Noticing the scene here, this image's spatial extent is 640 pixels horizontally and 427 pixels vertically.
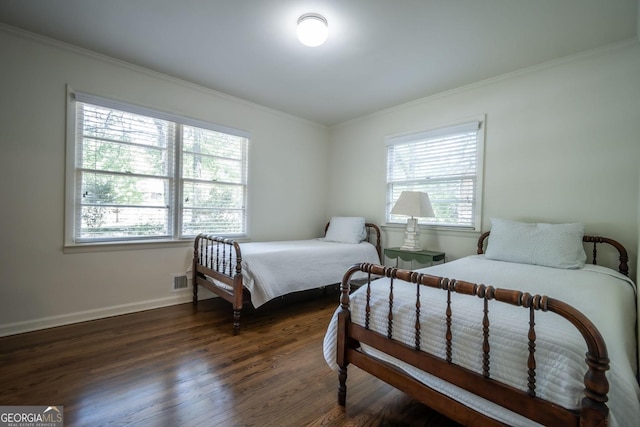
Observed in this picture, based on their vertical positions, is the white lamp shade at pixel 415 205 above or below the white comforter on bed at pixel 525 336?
above

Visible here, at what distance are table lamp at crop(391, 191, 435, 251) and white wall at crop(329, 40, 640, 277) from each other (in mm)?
259

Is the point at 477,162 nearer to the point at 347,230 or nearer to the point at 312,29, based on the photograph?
the point at 347,230

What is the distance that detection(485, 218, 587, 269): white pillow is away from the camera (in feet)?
7.15

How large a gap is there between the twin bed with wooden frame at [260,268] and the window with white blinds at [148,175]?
0.46 metres

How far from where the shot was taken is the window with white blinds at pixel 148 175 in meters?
2.64

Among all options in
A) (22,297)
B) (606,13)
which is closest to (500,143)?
(606,13)

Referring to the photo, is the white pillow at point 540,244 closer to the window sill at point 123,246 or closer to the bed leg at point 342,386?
the bed leg at point 342,386

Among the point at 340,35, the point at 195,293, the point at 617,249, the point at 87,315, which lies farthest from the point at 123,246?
the point at 617,249

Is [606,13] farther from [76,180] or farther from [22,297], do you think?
[22,297]

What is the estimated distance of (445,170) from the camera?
332 centimetres

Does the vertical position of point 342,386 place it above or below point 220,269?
below

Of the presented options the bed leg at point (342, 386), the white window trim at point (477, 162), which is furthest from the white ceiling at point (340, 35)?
the bed leg at point (342, 386)
